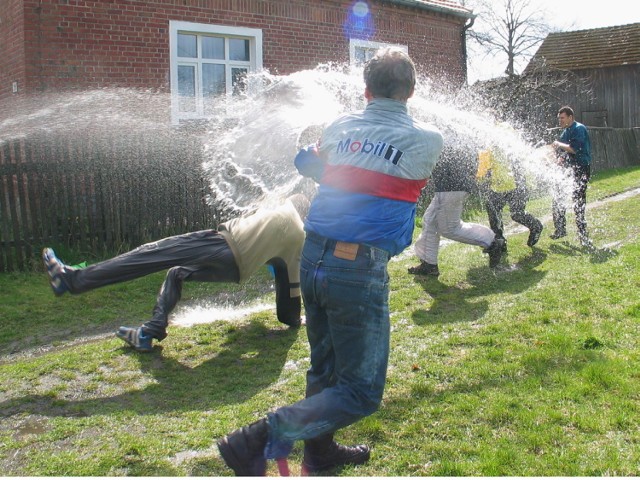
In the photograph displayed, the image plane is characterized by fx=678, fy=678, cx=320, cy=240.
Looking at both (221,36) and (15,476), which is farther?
(221,36)

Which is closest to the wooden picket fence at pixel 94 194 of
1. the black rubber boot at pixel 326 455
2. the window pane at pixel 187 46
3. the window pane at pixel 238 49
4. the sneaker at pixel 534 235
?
the window pane at pixel 187 46

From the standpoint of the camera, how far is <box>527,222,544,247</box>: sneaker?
8.50m

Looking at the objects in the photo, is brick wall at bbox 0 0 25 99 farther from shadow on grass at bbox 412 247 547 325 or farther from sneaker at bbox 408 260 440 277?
shadow on grass at bbox 412 247 547 325

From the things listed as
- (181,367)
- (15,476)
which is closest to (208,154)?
(181,367)

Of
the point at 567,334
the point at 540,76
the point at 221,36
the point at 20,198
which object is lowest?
the point at 567,334

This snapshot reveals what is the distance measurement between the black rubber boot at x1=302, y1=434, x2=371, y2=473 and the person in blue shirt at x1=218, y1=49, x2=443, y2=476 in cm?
20

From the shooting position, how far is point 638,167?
20797 mm

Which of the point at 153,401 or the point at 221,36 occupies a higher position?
the point at 221,36

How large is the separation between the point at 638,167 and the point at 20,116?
58.1 feet

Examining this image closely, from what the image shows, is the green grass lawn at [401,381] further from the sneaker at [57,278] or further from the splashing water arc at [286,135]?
the splashing water arc at [286,135]

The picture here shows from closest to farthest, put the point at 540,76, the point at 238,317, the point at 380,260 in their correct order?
the point at 380,260, the point at 238,317, the point at 540,76

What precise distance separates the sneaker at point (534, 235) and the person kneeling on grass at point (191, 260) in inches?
163

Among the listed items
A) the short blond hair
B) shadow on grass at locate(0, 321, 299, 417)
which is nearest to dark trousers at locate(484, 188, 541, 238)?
shadow on grass at locate(0, 321, 299, 417)

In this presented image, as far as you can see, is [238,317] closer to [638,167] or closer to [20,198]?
[20,198]
